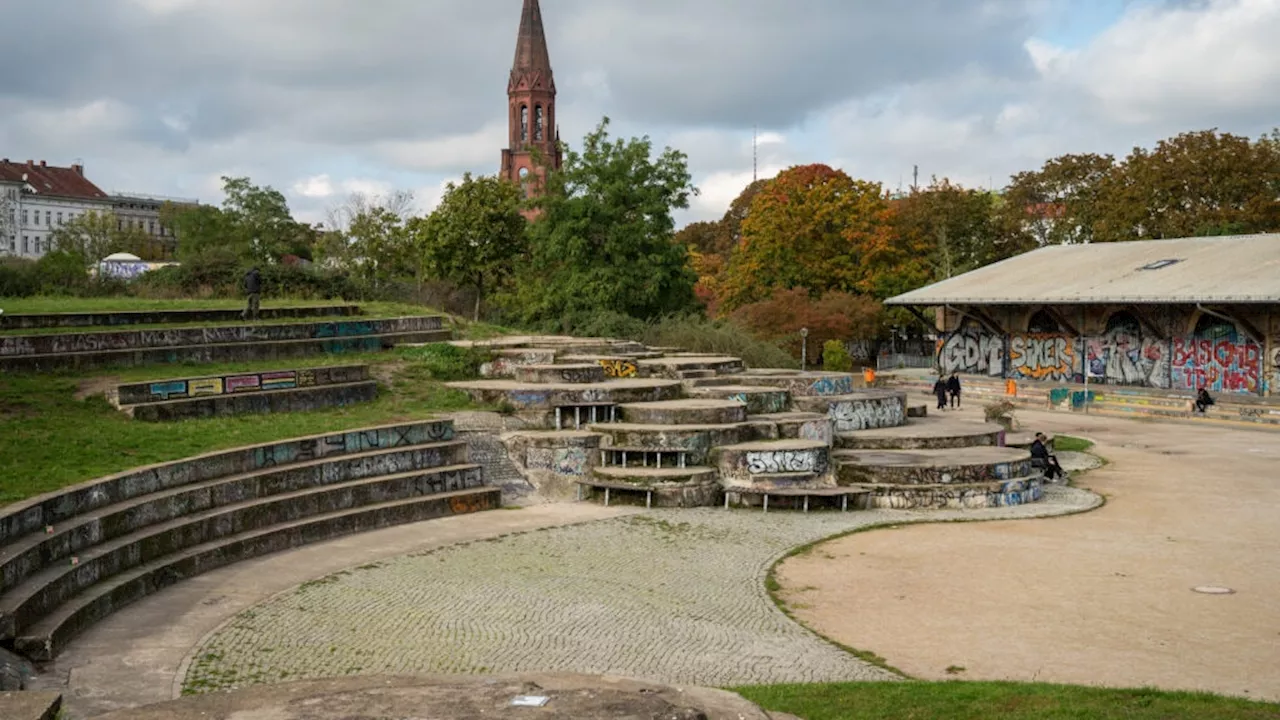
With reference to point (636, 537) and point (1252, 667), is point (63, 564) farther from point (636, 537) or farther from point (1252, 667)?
point (1252, 667)

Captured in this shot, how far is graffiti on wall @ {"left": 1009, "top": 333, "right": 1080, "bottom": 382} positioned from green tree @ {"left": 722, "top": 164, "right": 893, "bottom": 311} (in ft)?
31.7

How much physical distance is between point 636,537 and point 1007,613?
5.54 m

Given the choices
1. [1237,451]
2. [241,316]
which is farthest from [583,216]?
[1237,451]

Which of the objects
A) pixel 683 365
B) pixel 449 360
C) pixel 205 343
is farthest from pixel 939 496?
pixel 205 343

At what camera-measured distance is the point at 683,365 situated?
982 inches

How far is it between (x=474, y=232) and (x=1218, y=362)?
27185mm

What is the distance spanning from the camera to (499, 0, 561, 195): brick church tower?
75688mm

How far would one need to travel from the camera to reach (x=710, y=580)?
13836mm

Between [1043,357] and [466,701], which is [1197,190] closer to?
[1043,357]

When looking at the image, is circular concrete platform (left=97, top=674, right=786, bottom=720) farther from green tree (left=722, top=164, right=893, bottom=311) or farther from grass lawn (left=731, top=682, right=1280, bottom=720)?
green tree (left=722, top=164, right=893, bottom=311)

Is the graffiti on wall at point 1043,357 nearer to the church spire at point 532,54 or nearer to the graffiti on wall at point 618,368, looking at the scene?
the graffiti on wall at point 618,368

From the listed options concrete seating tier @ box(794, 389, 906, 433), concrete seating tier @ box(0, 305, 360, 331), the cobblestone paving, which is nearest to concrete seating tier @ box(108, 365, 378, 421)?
concrete seating tier @ box(0, 305, 360, 331)

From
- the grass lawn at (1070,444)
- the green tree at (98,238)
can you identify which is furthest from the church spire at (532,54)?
the grass lawn at (1070,444)

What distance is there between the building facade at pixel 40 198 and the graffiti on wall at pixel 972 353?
54.3 metres
